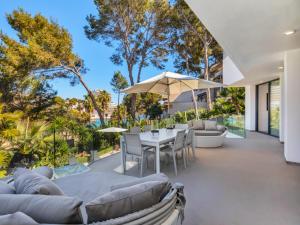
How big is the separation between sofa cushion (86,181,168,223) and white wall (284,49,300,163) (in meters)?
5.07

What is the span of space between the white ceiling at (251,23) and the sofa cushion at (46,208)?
99.4 inches

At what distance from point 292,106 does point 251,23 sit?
126 inches

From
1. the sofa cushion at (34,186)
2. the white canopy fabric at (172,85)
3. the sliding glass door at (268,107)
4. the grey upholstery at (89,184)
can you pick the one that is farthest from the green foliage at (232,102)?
the sofa cushion at (34,186)

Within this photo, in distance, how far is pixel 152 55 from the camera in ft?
44.1

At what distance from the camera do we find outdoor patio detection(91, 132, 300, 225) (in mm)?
2834

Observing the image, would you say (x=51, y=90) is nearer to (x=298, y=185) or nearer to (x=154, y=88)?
(x=154, y=88)

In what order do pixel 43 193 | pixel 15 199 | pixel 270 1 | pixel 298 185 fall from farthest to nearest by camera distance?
pixel 298 185, pixel 270 1, pixel 43 193, pixel 15 199

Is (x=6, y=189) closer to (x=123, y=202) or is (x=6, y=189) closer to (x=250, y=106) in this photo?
(x=123, y=202)

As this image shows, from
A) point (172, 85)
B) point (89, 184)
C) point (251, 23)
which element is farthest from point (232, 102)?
point (89, 184)

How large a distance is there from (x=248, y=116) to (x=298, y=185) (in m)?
8.61

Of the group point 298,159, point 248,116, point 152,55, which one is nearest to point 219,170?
point 298,159

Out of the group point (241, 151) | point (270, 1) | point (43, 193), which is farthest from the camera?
point (241, 151)

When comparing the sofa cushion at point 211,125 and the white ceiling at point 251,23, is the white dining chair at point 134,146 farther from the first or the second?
the sofa cushion at point 211,125

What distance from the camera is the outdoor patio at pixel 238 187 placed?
2834 millimetres
